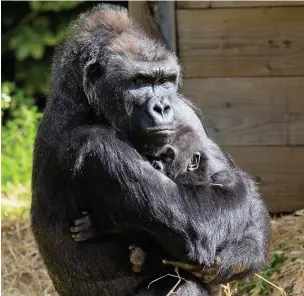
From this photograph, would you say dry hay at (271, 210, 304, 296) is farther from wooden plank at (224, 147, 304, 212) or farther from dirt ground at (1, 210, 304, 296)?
wooden plank at (224, 147, 304, 212)

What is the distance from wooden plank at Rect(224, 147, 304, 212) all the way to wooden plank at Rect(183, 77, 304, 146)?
0.06 m

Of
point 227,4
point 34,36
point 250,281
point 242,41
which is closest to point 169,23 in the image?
point 227,4

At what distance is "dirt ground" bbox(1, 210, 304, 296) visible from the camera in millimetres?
5496

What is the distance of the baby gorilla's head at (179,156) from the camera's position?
4359mm

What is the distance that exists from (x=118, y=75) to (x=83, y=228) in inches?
30.1

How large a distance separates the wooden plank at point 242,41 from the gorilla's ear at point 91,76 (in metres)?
2.03

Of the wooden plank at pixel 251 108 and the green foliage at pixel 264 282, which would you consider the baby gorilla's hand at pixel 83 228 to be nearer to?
the green foliage at pixel 264 282

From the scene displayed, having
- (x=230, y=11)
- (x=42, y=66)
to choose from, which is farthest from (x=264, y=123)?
(x=42, y=66)

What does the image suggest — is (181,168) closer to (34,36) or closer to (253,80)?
(253,80)

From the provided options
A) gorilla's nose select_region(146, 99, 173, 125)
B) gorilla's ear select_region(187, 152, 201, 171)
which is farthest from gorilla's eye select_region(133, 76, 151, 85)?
gorilla's ear select_region(187, 152, 201, 171)

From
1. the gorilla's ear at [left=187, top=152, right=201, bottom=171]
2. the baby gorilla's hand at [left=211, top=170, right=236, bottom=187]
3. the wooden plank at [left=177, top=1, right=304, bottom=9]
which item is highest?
the wooden plank at [left=177, top=1, right=304, bottom=9]

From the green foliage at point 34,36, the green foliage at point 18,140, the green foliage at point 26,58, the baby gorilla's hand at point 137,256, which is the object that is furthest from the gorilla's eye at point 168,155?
the green foliage at point 34,36

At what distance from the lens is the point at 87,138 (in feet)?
13.7

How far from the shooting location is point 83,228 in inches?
168
